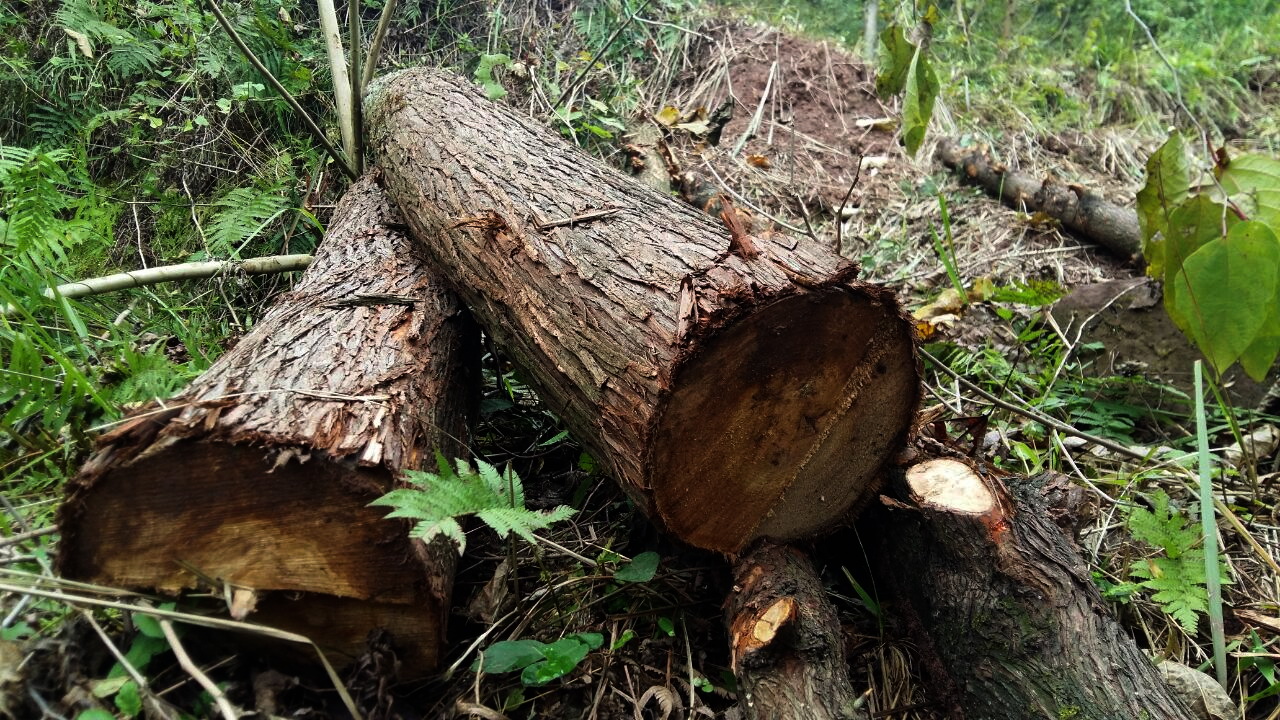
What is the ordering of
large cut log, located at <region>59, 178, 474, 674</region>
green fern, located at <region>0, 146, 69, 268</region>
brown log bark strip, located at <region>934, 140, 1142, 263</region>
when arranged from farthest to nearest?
brown log bark strip, located at <region>934, 140, 1142, 263</region>
green fern, located at <region>0, 146, 69, 268</region>
large cut log, located at <region>59, 178, 474, 674</region>

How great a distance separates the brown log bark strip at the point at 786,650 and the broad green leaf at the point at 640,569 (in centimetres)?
21

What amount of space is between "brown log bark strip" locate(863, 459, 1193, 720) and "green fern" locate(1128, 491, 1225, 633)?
226 mm

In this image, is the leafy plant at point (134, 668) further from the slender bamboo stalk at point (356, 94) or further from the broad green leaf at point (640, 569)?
the slender bamboo stalk at point (356, 94)

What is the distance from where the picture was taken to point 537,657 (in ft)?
5.15

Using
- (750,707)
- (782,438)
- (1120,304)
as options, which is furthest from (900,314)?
(1120,304)

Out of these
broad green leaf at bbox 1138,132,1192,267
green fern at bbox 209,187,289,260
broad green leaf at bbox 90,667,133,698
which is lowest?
broad green leaf at bbox 90,667,133,698

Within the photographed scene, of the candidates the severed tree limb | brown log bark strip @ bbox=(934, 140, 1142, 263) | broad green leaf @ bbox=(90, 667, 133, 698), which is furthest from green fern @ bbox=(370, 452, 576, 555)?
brown log bark strip @ bbox=(934, 140, 1142, 263)

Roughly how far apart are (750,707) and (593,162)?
176 centimetres

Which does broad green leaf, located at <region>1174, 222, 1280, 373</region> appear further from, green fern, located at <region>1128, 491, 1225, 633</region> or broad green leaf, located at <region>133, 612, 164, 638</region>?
broad green leaf, located at <region>133, 612, 164, 638</region>

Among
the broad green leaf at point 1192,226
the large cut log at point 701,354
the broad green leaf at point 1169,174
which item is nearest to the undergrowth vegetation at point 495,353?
the large cut log at point 701,354

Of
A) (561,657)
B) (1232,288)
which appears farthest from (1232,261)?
(561,657)

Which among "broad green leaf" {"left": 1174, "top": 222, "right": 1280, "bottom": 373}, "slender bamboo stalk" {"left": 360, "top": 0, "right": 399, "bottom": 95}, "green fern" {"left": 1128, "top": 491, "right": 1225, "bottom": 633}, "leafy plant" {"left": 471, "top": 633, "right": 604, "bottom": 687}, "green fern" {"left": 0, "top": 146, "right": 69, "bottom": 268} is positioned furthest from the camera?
"slender bamboo stalk" {"left": 360, "top": 0, "right": 399, "bottom": 95}

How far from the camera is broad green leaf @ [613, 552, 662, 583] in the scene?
5.74 feet

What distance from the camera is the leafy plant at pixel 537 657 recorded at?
60.4 inches
